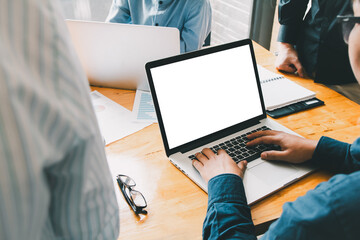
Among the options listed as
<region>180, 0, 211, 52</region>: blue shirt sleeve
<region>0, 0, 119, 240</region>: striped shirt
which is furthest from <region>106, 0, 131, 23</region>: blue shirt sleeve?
<region>0, 0, 119, 240</region>: striped shirt

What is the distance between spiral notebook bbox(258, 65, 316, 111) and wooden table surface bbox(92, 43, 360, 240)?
0.07 metres

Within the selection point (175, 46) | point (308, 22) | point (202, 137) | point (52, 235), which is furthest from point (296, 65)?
point (52, 235)

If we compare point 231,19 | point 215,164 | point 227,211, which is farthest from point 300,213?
point 231,19

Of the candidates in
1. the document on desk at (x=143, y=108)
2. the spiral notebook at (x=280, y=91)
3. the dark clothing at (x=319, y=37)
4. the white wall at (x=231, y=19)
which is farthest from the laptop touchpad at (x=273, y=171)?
the white wall at (x=231, y=19)

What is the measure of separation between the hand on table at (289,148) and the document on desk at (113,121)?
425mm

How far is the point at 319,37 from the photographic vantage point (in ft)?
4.38

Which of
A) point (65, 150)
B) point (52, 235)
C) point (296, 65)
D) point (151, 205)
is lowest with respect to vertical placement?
point (151, 205)

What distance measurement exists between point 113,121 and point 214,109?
390mm

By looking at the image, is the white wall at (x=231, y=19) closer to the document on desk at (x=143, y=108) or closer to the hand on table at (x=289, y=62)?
the hand on table at (x=289, y=62)

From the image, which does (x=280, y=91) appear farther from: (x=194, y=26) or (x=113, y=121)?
(x=113, y=121)

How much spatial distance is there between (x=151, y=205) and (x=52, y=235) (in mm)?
421

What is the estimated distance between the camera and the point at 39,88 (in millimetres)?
269

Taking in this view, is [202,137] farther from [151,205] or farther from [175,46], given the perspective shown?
[175,46]

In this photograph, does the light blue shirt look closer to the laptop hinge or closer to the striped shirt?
the laptop hinge
